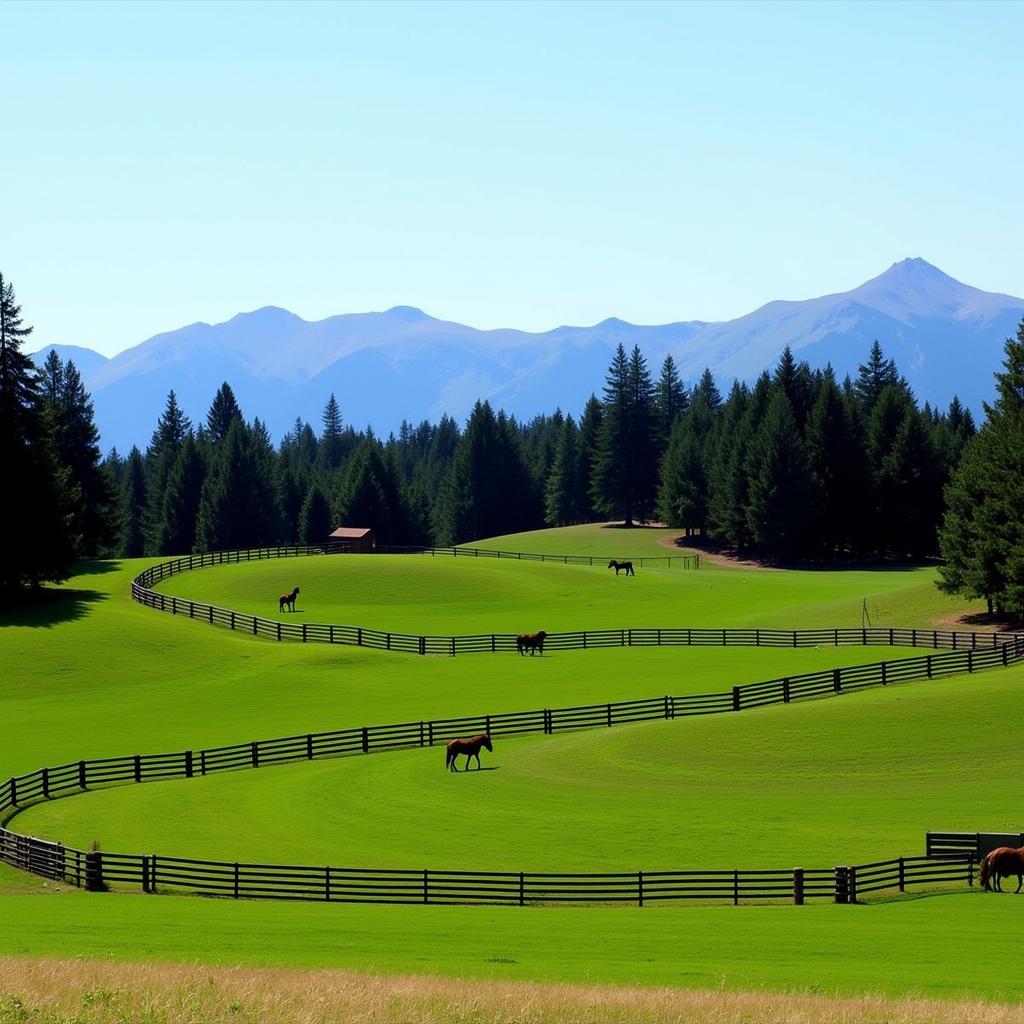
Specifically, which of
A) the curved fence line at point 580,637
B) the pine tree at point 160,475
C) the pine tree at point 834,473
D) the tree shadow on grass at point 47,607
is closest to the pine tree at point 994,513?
the curved fence line at point 580,637

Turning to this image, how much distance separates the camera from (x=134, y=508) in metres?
164

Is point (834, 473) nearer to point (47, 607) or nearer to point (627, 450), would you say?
point (627, 450)

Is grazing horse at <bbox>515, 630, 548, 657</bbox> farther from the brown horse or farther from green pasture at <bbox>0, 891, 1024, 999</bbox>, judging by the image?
the brown horse

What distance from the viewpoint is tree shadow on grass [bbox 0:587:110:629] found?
68.8 meters

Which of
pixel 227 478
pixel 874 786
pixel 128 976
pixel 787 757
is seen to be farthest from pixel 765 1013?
pixel 227 478

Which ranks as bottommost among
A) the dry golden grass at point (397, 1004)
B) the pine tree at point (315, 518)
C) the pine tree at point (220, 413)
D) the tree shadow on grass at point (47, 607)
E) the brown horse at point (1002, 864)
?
the brown horse at point (1002, 864)

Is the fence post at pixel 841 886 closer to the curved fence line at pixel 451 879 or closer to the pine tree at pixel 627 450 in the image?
the curved fence line at pixel 451 879

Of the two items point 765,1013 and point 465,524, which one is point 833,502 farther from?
point 765,1013

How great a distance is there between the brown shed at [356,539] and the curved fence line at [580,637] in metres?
35.7

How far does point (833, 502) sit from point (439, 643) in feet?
198

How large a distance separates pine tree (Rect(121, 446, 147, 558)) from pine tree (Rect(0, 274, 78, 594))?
7790 centimetres

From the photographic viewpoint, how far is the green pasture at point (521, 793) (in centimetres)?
2334

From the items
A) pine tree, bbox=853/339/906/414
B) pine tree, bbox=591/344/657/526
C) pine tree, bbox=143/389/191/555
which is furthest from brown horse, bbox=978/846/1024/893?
pine tree, bbox=853/339/906/414

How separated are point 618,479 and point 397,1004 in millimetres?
130555
